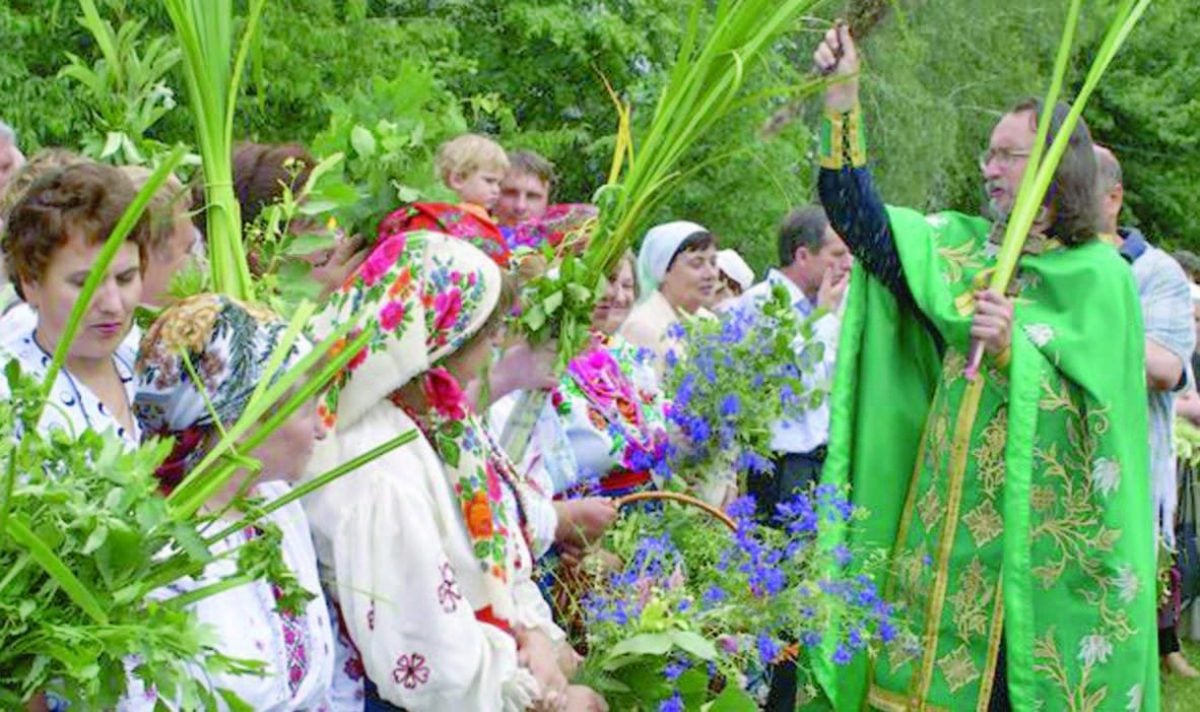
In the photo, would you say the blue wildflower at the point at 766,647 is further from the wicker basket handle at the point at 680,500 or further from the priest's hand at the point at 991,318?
the priest's hand at the point at 991,318

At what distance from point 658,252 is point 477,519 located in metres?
3.89

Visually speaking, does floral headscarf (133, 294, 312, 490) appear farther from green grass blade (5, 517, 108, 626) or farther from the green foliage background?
green grass blade (5, 517, 108, 626)

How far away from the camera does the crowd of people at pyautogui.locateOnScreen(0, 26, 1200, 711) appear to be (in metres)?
3.33

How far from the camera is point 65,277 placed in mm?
3312

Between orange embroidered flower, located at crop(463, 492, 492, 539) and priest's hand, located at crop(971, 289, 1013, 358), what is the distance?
199cm

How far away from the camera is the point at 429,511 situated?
3785mm

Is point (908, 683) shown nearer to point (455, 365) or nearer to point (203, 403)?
point (455, 365)

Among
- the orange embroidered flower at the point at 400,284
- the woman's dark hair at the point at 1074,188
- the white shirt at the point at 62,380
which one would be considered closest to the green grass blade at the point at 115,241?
the white shirt at the point at 62,380

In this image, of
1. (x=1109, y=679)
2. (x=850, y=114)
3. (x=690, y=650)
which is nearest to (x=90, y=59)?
(x=850, y=114)

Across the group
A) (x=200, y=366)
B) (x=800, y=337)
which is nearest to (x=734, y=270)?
(x=800, y=337)

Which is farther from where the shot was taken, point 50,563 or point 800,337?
point 800,337

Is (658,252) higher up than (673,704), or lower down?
lower down

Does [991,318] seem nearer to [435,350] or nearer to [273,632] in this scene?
[435,350]

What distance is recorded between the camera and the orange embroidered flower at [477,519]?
12.8ft
